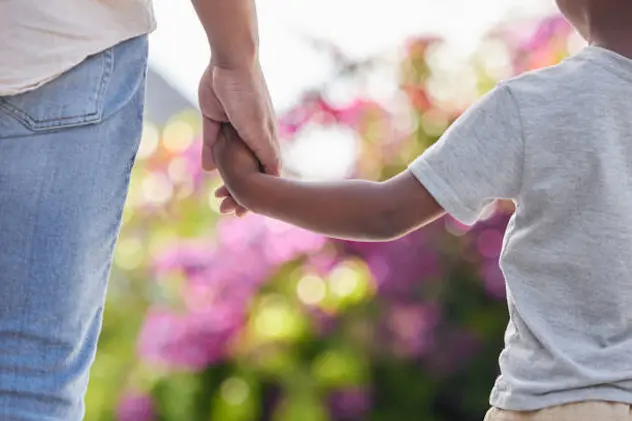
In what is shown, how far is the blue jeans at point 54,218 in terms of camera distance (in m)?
1.48

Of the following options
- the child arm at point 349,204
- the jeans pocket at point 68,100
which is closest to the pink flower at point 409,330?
the child arm at point 349,204

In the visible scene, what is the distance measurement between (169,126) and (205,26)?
2.39 m

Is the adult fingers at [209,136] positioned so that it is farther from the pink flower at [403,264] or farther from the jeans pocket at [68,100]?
the pink flower at [403,264]

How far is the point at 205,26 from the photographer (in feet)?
5.77

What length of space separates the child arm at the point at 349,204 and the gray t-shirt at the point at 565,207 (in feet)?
0.20

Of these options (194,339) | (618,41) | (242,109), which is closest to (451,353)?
(194,339)

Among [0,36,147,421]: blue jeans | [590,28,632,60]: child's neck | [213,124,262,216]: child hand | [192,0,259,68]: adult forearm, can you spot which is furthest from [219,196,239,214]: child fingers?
[590,28,632,60]: child's neck

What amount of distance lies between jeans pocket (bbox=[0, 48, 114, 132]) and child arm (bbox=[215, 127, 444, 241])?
0.31 meters

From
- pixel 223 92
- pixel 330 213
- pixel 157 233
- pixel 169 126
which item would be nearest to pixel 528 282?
pixel 330 213

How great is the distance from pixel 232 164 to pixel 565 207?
573 millimetres

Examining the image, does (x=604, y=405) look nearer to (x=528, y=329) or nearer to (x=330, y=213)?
(x=528, y=329)

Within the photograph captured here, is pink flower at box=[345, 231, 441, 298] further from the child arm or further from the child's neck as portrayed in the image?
the child's neck

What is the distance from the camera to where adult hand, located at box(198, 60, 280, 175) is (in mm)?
1844

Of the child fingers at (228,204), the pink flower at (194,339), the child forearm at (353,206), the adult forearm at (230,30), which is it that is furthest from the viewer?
the pink flower at (194,339)
